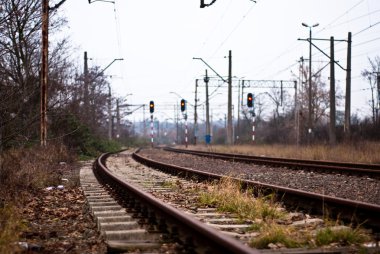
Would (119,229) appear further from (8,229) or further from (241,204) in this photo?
(241,204)

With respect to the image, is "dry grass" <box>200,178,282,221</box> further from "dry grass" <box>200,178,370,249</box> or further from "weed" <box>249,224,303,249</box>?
"weed" <box>249,224,303,249</box>

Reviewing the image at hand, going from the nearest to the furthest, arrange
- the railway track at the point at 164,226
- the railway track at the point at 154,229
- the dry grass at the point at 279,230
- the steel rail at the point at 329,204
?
the railway track at the point at 154,229 → the railway track at the point at 164,226 → the dry grass at the point at 279,230 → the steel rail at the point at 329,204

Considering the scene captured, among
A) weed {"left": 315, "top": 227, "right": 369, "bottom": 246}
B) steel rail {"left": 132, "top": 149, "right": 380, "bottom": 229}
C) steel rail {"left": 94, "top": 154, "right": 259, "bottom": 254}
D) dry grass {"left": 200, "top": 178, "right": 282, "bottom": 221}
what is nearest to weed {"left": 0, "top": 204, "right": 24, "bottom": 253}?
steel rail {"left": 94, "top": 154, "right": 259, "bottom": 254}

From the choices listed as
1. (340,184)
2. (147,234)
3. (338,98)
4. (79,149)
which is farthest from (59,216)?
(338,98)

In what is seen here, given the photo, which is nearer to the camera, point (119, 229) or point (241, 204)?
point (119, 229)

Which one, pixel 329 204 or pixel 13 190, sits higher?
pixel 329 204

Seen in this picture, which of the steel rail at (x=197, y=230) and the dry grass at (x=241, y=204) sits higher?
the steel rail at (x=197, y=230)

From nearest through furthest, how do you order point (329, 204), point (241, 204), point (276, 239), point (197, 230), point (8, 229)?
point (197, 230) → point (276, 239) → point (8, 229) → point (329, 204) → point (241, 204)

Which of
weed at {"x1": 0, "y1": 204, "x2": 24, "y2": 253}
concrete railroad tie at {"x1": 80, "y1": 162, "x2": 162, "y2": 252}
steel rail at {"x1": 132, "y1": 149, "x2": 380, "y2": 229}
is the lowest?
concrete railroad tie at {"x1": 80, "y1": 162, "x2": 162, "y2": 252}

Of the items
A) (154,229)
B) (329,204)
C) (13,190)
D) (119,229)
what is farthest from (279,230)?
(13,190)

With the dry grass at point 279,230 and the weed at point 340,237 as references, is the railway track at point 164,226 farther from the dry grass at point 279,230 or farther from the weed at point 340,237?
the weed at point 340,237

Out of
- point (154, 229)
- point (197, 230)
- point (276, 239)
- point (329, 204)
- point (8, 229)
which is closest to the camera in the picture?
point (197, 230)

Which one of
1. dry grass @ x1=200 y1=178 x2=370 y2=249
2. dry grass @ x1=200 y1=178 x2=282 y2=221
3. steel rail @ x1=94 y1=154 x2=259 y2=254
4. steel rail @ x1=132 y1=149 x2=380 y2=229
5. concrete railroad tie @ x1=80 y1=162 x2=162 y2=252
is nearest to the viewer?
steel rail @ x1=94 y1=154 x2=259 y2=254

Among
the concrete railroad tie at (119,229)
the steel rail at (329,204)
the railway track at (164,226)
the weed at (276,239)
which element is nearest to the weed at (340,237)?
the weed at (276,239)
